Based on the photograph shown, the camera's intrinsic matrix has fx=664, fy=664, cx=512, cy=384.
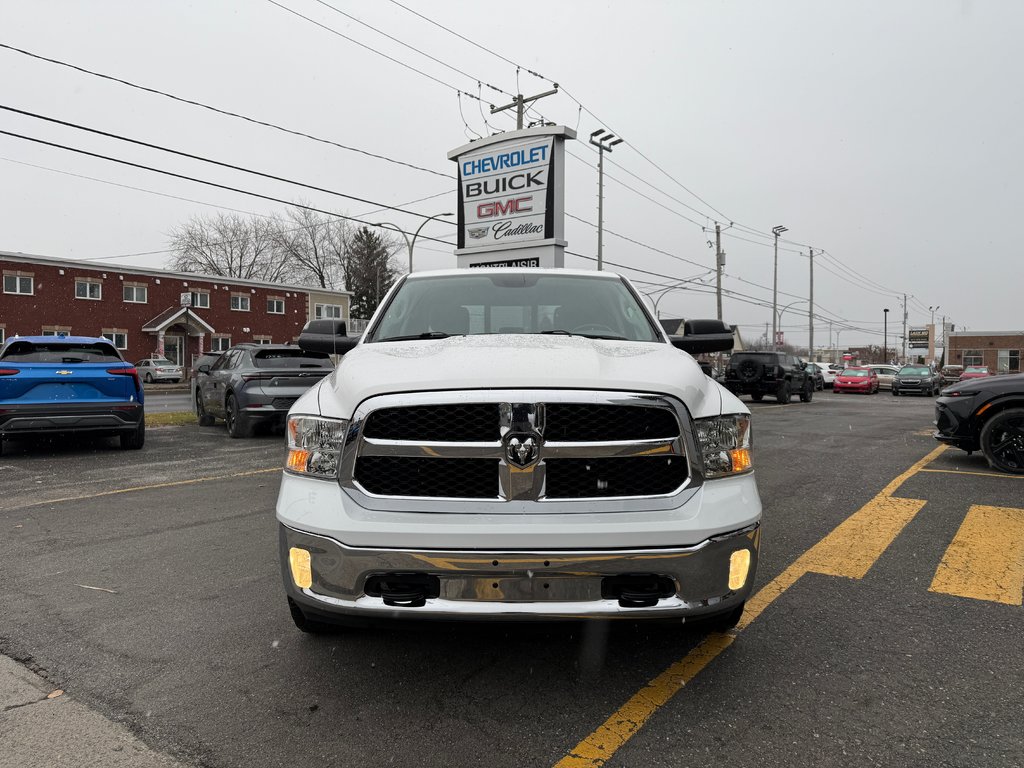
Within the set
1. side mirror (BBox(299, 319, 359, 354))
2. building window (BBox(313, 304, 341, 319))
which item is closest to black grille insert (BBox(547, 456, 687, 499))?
side mirror (BBox(299, 319, 359, 354))

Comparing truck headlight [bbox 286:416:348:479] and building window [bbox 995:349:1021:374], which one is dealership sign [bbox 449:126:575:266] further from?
building window [bbox 995:349:1021:374]

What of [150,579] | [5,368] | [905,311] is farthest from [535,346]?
[905,311]

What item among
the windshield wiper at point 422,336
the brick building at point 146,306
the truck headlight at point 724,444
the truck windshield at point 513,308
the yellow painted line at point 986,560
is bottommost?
the yellow painted line at point 986,560

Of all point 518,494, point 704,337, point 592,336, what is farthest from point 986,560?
point 518,494

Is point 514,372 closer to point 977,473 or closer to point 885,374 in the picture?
point 977,473

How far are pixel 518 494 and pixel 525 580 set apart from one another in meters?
0.31

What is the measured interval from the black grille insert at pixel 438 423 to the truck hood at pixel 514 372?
0.08 meters

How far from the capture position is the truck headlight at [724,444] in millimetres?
2582

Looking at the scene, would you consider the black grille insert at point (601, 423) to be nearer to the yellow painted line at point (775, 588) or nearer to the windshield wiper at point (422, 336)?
the yellow painted line at point (775, 588)

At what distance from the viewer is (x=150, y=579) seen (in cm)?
392

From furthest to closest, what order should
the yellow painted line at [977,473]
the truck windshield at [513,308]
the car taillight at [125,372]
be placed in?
the car taillight at [125,372] < the yellow painted line at [977,473] < the truck windshield at [513,308]

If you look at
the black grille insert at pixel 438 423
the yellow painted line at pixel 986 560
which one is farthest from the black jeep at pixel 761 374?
the black grille insert at pixel 438 423

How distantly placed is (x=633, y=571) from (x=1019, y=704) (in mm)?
1588

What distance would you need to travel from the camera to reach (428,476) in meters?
2.49
